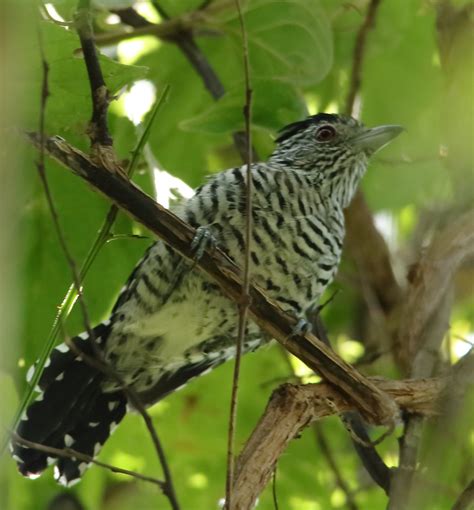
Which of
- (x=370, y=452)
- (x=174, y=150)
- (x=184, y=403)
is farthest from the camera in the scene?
(x=184, y=403)

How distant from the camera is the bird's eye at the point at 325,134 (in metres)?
3.58

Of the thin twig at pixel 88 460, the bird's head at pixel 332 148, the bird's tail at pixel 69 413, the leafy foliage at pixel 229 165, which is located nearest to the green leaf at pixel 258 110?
the leafy foliage at pixel 229 165

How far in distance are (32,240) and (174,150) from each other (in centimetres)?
82

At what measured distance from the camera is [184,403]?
3.58m

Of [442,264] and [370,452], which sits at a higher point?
[442,264]

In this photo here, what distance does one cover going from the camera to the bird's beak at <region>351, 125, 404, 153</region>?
131 inches

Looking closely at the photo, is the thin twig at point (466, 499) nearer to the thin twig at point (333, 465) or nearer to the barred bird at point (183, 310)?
the barred bird at point (183, 310)

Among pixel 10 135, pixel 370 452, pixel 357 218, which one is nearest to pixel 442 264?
pixel 370 452

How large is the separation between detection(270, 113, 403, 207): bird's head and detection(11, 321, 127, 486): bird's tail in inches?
40.8

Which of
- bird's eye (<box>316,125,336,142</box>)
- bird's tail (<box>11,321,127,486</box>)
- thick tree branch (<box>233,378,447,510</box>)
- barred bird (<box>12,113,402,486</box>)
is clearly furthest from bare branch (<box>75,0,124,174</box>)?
bird's eye (<box>316,125,336,142</box>)

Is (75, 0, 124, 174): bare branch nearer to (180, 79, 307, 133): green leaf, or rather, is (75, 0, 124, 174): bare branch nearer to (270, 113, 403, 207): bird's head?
(180, 79, 307, 133): green leaf

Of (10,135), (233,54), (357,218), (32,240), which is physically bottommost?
(10,135)

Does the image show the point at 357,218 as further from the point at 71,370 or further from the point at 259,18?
the point at 71,370

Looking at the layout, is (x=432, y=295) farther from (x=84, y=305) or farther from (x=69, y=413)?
(x=84, y=305)
